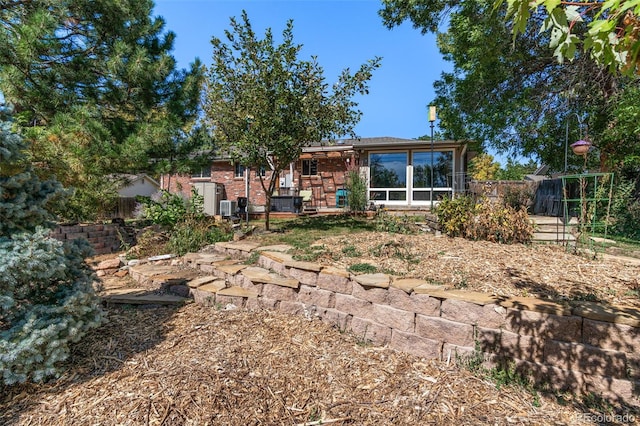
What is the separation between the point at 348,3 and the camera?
21.5 feet

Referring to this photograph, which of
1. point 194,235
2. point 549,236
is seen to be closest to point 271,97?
point 194,235

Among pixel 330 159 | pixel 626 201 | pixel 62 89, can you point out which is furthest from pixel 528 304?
pixel 330 159

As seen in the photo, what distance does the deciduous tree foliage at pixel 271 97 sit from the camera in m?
6.25

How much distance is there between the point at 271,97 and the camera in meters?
6.32

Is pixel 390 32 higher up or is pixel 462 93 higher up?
pixel 390 32

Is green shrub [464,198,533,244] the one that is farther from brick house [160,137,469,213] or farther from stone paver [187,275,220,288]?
brick house [160,137,469,213]

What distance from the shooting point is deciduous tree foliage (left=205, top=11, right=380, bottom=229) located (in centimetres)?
625

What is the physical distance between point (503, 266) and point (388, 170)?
10.2m

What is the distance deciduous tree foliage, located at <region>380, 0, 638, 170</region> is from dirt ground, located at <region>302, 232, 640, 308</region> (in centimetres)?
454

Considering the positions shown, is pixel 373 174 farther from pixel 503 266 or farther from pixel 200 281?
pixel 200 281

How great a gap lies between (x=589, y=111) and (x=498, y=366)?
27.5 ft

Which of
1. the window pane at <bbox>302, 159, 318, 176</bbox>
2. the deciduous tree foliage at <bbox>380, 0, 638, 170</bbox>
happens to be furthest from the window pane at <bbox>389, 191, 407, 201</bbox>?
the window pane at <bbox>302, 159, 318, 176</bbox>

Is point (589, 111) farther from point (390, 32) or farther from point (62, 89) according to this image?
point (62, 89)

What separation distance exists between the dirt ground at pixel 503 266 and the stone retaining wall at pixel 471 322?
31 cm
